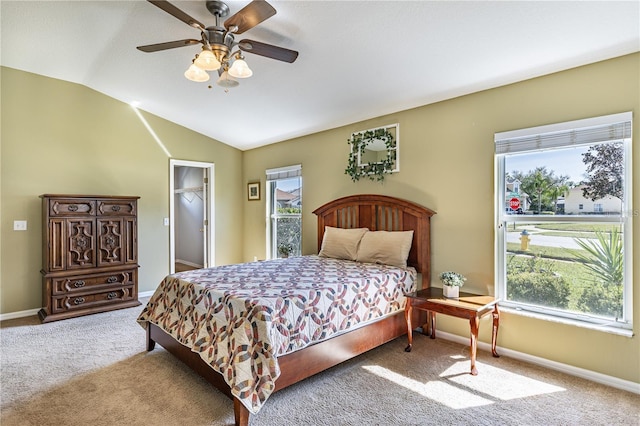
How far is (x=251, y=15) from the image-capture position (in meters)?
2.09

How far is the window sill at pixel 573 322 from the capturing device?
2.42 metres

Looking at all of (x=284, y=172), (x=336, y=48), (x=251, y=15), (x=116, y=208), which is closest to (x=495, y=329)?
(x=336, y=48)

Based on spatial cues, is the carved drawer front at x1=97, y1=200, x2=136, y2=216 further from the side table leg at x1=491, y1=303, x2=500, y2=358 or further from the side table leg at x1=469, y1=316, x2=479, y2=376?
the side table leg at x1=491, y1=303, x2=500, y2=358

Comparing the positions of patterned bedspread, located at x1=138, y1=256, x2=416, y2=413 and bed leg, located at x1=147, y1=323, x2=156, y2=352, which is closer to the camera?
patterned bedspread, located at x1=138, y1=256, x2=416, y2=413

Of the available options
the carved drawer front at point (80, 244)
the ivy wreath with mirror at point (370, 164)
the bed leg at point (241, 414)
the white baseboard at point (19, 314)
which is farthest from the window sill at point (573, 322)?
the white baseboard at point (19, 314)

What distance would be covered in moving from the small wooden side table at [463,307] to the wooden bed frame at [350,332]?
25cm

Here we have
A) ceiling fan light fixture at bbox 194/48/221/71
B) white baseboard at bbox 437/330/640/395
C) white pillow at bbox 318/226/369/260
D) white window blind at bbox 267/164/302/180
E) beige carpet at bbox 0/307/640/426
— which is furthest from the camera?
white window blind at bbox 267/164/302/180

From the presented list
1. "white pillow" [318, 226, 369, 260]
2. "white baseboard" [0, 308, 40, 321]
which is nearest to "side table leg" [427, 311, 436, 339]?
"white pillow" [318, 226, 369, 260]

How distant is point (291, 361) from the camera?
2203 mm

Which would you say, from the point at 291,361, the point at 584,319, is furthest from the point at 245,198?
the point at 584,319

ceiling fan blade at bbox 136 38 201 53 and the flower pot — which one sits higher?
ceiling fan blade at bbox 136 38 201 53

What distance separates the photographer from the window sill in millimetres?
2419

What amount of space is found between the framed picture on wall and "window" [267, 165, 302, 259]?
11.4 inches

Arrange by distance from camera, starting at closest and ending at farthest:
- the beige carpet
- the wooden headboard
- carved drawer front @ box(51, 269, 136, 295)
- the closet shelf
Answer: the beige carpet < the wooden headboard < carved drawer front @ box(51, 269, 136, 295) < the closet shelf
